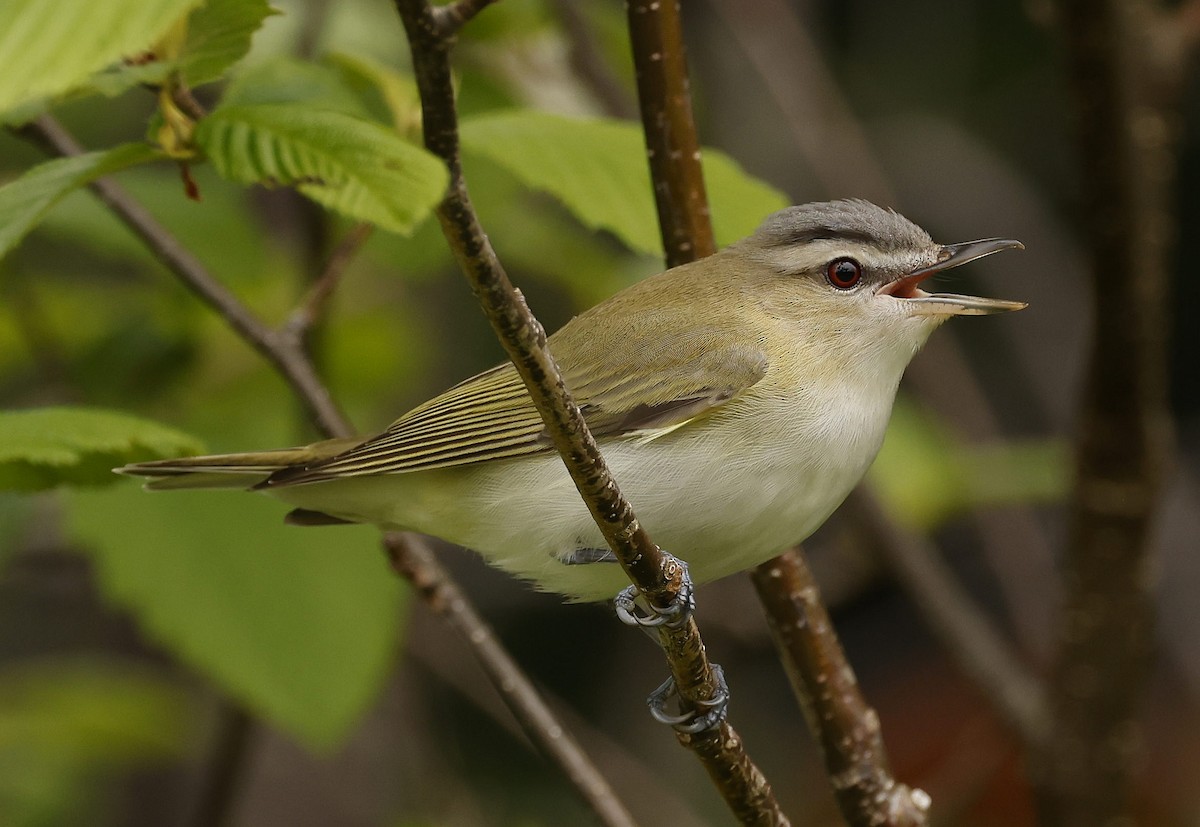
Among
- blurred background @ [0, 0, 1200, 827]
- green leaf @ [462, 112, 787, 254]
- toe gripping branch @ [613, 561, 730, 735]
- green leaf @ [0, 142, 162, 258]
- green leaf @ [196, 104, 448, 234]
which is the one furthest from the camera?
blurred background @ [0, 0, 1200, 827]

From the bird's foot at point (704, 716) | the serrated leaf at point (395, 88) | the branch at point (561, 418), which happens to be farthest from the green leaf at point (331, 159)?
the bird's foot at point (704, 716)

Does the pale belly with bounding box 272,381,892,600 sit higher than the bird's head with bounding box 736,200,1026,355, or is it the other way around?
the bird's head with bounding box 736,200,1026,355

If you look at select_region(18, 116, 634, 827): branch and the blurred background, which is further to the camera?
the blurred background

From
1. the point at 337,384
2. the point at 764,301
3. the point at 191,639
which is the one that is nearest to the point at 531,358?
the point at 764,301

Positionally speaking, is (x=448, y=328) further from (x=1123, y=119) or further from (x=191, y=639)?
(x=1123, y=119)

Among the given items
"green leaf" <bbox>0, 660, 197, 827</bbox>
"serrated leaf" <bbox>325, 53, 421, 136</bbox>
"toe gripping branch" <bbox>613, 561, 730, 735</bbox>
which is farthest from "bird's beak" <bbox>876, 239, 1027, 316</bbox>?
"green leaf" <bbox>0, 660, 197, 827</bbox>

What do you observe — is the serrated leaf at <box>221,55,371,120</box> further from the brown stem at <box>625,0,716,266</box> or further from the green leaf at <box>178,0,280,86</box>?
the brown stem at <box>625,0,716,266</box>
